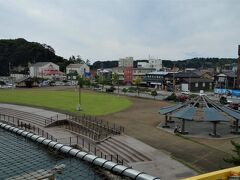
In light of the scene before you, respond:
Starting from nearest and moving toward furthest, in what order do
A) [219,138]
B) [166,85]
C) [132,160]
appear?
[132,160]
[219,138]
[166,85]

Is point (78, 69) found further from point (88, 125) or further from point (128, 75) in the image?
point (88, 125)

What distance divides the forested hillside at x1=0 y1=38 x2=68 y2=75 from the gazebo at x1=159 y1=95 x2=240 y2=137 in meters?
129

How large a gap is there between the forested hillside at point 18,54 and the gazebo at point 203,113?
12948cm

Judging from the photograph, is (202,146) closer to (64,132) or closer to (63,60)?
(64,132)

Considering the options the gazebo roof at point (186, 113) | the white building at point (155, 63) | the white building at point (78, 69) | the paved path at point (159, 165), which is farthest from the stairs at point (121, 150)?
the white building at point (155, 63)

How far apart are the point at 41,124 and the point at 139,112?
14671 mm

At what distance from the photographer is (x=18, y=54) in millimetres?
152250

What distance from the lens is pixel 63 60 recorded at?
16962 cm

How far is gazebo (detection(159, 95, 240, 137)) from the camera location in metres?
31.6

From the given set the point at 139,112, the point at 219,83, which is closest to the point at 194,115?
the point at 139,112

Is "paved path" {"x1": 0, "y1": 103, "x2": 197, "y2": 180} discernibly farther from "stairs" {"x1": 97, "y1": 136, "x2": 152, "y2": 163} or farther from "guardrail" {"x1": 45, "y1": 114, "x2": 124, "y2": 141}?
"guardrail" {"x1": 45, "y1": 114, "x2": 124, "y2": 141}

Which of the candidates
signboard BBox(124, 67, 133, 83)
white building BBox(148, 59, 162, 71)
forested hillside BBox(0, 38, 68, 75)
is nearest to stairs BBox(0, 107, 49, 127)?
signboard BBox(124, 67, 133, 83)

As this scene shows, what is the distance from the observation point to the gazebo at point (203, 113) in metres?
31.6

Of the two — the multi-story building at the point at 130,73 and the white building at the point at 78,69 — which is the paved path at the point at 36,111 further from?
the white building at the point at 78,69
